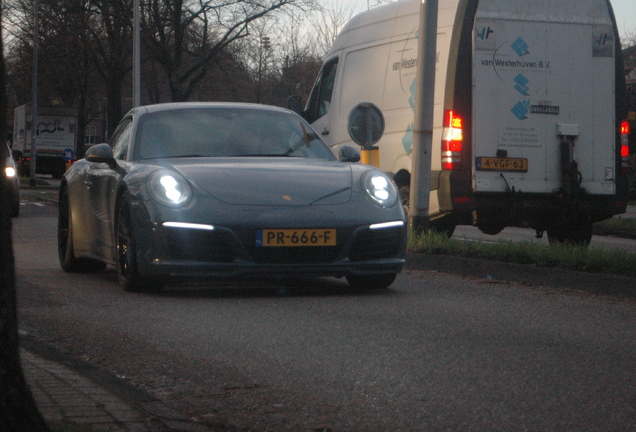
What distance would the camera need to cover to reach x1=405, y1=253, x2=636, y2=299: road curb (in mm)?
7359

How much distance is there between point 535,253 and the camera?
8.69 metres

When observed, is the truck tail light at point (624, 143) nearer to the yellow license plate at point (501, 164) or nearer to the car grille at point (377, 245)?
the yellow license plate at point (501, 164)

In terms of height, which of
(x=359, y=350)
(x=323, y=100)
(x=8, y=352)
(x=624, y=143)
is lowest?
(x=359, y=350)

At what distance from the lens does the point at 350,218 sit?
7.02 meters

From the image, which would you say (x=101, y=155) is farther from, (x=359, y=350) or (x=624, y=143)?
(x=624, y=143)

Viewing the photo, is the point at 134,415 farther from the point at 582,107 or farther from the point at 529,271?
the point at 582,107

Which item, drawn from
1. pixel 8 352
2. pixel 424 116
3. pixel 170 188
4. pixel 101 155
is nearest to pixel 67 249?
pixel 101 155

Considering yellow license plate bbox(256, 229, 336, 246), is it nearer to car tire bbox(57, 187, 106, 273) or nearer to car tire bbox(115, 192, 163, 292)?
car tire bbox(115, 192, 163, 292)

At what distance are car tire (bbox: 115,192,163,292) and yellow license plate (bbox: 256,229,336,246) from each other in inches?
34.1

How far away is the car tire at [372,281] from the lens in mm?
7520

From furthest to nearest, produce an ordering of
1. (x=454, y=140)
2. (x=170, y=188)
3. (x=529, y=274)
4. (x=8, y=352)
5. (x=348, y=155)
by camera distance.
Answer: (x=454, y=140)
(x=529, y=274)
(x=348, y=155)
(x=170, y=188)
(x=8, y=352)

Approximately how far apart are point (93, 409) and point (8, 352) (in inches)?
32.8

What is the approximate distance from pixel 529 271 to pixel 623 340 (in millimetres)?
2798

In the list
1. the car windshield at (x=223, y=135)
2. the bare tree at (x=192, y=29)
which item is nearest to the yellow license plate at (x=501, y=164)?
the car windshield at (x=223, y=135)
